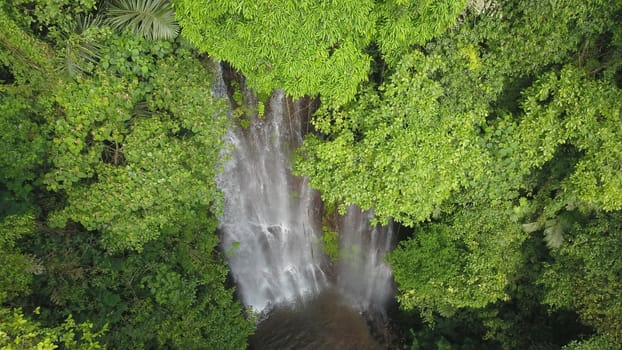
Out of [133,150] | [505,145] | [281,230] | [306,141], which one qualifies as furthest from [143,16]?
[281,230]

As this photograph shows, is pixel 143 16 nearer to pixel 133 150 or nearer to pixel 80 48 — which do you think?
pixel 80 48

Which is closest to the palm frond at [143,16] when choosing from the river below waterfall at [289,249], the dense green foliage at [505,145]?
the river below waterfall at [289,249]

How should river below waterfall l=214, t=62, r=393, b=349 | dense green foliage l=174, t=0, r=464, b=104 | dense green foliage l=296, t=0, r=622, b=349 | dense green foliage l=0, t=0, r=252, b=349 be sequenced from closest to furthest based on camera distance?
dense green foliage l=174, t=0, r=464, b=104
dense green foliage l=0, t=0, r=252, b=349
dense green foliage l=296, t=0, r=622, b=349
river below waterfall l=214, t=62, r=393, b=349

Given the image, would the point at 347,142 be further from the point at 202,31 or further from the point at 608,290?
the point at 608,290

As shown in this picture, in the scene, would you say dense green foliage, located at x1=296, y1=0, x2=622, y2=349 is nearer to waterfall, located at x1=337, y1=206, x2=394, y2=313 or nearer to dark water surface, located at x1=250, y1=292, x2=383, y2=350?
waterfall, located at x1=337, y1=206, x2=394, y2=313

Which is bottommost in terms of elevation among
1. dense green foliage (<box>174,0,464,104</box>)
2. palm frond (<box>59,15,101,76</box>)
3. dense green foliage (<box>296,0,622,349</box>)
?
dense green foliage (<box>296,0,622,349</box>)

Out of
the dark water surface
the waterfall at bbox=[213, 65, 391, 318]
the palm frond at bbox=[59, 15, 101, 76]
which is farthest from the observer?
the dark water surface

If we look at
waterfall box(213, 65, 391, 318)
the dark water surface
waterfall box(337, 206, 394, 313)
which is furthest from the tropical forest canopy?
the dark water surface

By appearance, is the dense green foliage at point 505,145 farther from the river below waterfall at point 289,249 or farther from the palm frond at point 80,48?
the palm frond at point 80,48
